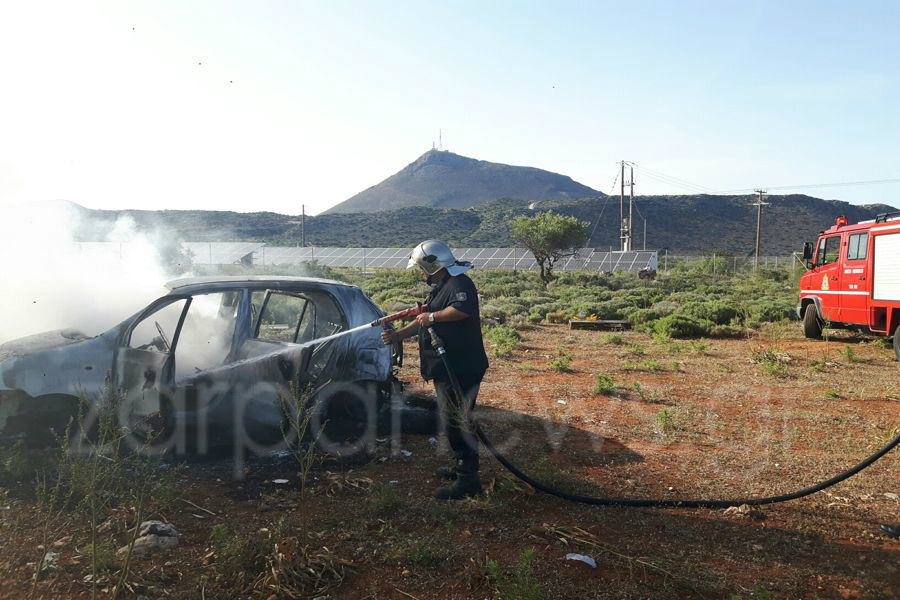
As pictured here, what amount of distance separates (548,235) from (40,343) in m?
34.6

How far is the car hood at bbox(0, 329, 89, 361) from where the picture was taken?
5.58 m

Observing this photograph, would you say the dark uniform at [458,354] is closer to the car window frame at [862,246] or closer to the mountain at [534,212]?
the car window frame at [862,246]

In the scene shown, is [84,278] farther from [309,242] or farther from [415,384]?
→ [309,242]

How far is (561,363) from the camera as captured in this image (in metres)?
11.4

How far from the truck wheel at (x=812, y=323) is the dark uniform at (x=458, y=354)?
13.0 metres

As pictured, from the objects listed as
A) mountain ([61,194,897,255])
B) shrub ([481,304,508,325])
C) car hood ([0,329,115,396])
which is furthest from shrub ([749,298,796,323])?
mountain ([61,194,897,255])

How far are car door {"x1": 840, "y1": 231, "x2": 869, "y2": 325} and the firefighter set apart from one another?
11.2 metres

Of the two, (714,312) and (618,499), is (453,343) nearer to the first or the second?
(618,499)

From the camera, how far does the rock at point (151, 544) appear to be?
166 inches

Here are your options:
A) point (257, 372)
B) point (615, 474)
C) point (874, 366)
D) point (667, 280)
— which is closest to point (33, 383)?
point (257, 372)

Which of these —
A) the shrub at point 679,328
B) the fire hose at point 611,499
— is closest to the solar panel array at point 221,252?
the shrub at point 679,328

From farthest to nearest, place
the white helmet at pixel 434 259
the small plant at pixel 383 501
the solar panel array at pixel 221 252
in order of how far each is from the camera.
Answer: the solar panel array at pixel 221 252 → the white helmet at pixel 434 259 → the small plant at pixel 383 501

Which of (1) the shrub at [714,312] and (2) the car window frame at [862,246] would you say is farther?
(1) the shrub at [714,312]

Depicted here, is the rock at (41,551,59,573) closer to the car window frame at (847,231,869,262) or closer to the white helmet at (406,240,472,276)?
the white helmet at (406,240,472,276)
